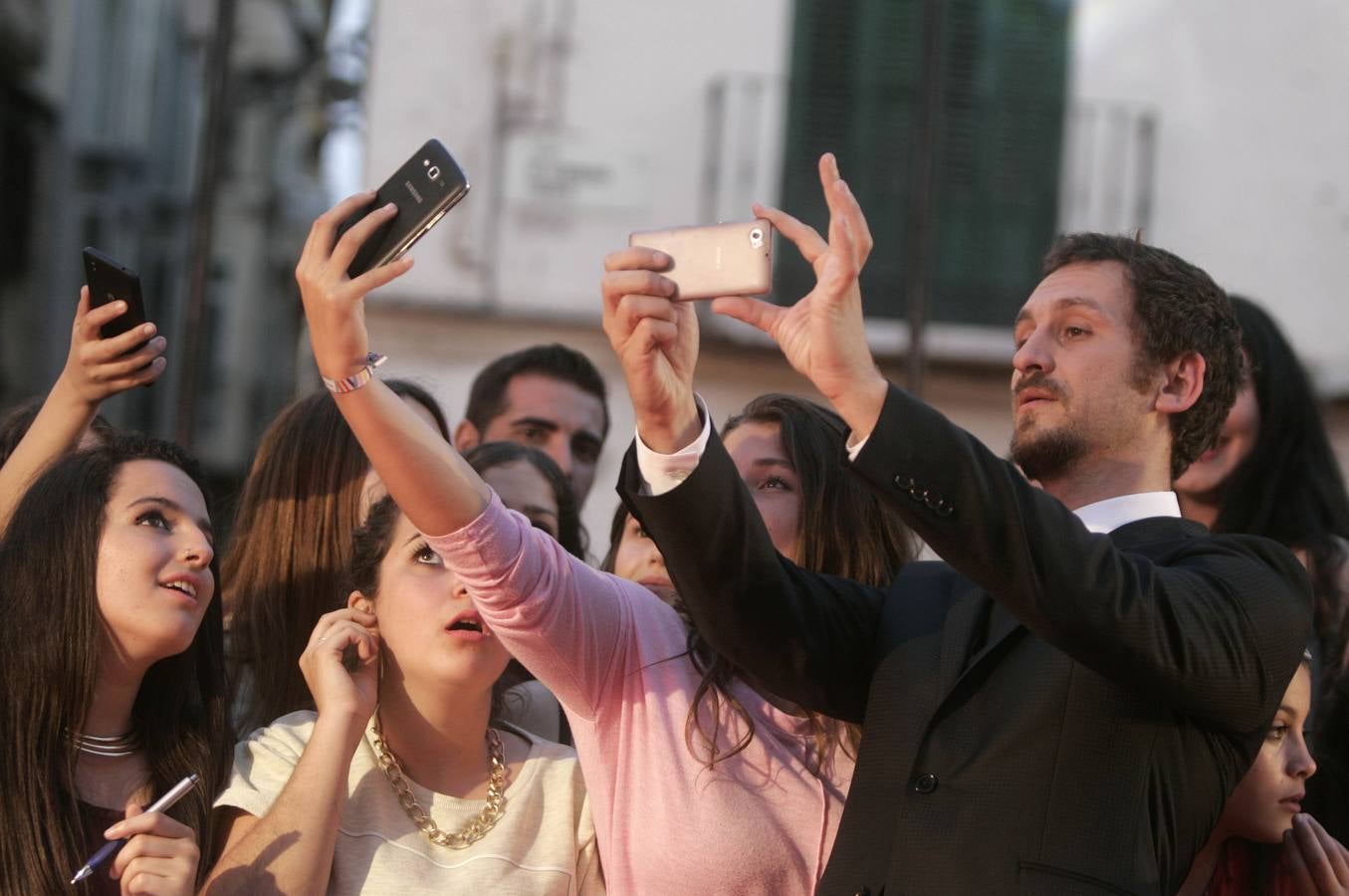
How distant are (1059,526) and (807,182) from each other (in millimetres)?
5800

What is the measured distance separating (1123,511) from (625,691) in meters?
0.81

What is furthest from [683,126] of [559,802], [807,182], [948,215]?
[559,802]

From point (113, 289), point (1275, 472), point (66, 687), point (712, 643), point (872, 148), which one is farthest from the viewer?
point (872, 148)

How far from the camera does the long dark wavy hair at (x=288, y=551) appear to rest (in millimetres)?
3568

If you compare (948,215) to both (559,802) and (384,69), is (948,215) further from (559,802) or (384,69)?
(559,802)

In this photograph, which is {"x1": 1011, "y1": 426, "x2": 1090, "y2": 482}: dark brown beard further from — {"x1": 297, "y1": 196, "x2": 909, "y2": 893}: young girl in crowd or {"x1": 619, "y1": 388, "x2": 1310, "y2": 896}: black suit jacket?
{"x1": 297, "y1": 196, "x2": 909, "y2": 893}: young girl in crowd

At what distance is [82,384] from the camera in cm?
331

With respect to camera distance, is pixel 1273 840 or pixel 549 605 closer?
pixel 549 605

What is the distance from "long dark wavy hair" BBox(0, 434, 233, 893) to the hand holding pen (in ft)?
0.51

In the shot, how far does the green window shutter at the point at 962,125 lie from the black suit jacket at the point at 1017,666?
552cm

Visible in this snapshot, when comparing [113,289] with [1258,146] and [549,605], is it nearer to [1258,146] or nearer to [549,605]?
[549,605]

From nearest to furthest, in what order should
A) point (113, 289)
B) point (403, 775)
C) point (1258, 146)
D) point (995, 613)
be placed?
point (995, 613), point (403, 775), point (113, 289), point (1258, 146)

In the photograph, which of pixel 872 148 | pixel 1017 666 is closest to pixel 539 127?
pixel 872 148

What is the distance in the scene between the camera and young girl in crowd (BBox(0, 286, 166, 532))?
3266 millimetres
